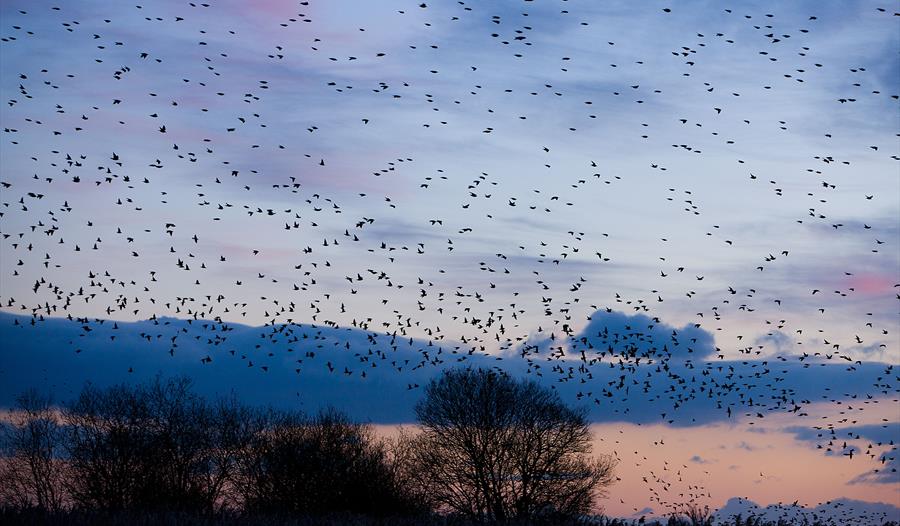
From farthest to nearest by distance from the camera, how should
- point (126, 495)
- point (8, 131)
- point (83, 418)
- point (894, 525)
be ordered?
1. point (83, 418)
2. point (126, 495)
3. point (8, 131)
4. point (894, 525)

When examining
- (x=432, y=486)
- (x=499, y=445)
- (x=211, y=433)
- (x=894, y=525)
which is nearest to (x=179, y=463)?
(x=211, y=433)

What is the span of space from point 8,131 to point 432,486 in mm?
39237

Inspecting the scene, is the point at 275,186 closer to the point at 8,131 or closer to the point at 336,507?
the point at 8,131

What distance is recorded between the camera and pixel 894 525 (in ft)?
68.2

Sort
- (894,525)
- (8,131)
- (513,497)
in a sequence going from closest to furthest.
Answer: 1. (894,525)
2. (8,131)
3. (513,497)

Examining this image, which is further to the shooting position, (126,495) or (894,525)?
(126,495)

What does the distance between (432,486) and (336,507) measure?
7.21 m

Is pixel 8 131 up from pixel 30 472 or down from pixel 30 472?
up

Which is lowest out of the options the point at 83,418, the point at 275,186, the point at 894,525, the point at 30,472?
the point at 30,472

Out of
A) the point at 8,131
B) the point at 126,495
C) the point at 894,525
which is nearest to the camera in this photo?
the point at 894,525

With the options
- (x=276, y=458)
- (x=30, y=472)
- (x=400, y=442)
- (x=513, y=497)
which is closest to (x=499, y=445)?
(x=513, y=497)

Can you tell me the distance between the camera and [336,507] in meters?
64.2

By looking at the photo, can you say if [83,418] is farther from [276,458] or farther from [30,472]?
[276,458]

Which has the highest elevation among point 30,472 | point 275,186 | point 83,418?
point 275,186
